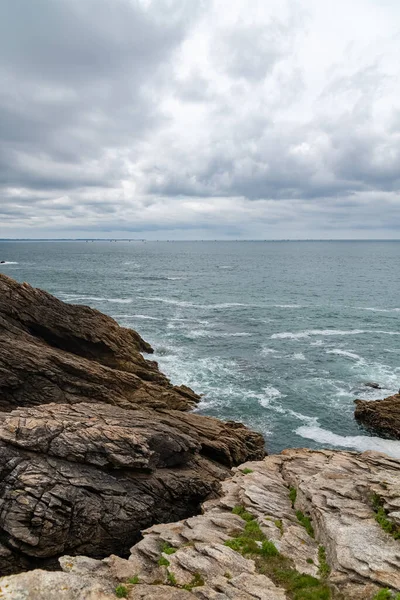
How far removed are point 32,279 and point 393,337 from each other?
385 ft

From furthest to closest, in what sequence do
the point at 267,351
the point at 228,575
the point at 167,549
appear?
the point at 267,351 < the point at 167,549 < the point at 228,575

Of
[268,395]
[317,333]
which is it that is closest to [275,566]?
[268,395]

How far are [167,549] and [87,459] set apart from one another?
7.27m

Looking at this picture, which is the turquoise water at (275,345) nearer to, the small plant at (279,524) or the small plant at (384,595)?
Answer: the small plant at (279,524)

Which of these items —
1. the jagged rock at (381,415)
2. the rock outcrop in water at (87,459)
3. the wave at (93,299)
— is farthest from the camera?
the wave at (93,299)

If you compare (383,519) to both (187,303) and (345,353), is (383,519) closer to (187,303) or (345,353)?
(345,353)

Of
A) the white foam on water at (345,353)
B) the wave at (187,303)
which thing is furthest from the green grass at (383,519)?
the wave at (187,303)

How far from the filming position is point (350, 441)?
39094 millimetres

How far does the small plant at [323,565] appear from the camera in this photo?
15.8 meters

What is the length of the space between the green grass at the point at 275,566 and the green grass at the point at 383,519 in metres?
3.17

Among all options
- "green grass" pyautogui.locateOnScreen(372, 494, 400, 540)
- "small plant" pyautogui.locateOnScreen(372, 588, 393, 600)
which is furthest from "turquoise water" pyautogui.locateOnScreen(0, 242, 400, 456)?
"small plant" pyautogui.locateOnScreen(372, 588, 393, 600)

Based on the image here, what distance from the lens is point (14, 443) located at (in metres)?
21.6

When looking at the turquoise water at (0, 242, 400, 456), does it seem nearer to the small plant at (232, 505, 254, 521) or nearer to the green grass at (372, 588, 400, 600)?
the small plant at (232, 505, 254, 521)

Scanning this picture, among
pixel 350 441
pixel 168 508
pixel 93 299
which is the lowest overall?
pixel 350 441
